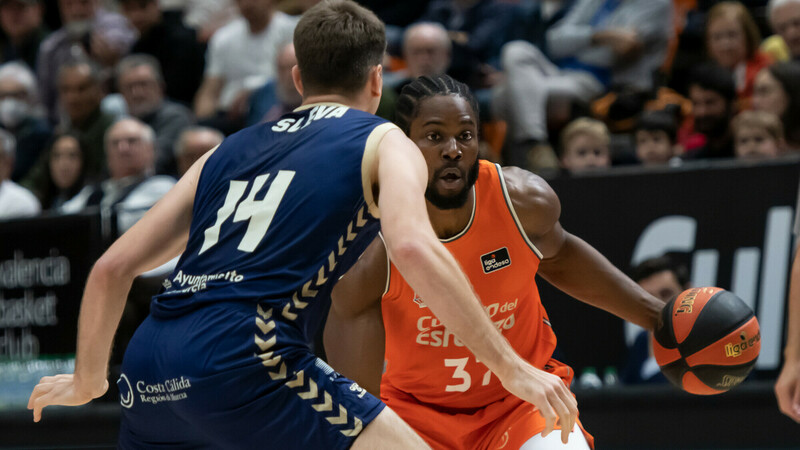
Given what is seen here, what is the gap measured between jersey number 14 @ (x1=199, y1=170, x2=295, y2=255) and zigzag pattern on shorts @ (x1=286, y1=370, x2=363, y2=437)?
0.36 metres

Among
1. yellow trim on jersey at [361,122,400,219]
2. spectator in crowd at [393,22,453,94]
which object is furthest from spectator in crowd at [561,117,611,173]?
yellow trim on jersey at [361,122,400,219]

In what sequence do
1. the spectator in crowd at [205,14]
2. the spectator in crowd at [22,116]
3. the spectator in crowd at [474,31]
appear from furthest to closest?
1. the spectator in crowd at [205,14]
2. the spectator in crowd at [22,116]
3. the spectator in crowd at [474,31]

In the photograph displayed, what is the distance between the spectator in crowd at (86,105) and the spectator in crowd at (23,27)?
2198 mm

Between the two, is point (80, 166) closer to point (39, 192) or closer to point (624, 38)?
point (39, 192)

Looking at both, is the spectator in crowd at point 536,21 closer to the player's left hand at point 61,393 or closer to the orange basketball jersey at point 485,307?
the orange basketball jersey at point 485,307

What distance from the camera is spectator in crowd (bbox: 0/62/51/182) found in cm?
951

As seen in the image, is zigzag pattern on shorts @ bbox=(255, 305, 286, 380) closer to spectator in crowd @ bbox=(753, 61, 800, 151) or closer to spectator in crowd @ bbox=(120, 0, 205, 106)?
spectator in crowd @ bbox=(753, 61, 800, 151)

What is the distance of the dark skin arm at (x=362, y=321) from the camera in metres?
3.49

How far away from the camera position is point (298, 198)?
2.62m

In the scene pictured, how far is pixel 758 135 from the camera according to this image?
616 cm

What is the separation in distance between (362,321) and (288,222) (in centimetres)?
102

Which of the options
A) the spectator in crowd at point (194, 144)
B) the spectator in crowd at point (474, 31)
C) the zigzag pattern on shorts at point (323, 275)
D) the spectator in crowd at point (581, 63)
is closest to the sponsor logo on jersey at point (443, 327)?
the zigzag pattern on shorts at point (323, 275)

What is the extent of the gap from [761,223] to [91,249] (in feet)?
13.6

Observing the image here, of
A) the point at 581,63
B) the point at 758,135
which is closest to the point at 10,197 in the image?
the point at 581,63
